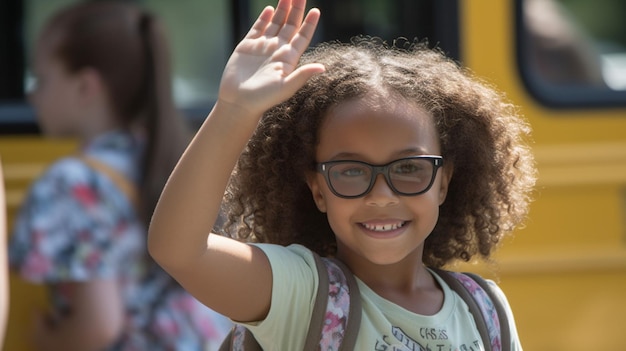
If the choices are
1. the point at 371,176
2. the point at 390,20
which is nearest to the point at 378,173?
the point at 371,176

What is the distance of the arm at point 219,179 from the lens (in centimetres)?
174

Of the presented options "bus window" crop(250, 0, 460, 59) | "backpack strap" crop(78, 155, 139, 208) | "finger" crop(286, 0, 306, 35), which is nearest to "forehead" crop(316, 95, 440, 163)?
"finger" crop(286, 0, 306, 35)

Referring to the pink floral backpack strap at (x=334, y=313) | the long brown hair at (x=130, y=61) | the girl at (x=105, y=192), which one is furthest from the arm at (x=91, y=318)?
the pink floral backpack strap at (x=334, y=313)

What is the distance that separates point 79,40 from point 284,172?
1.55m

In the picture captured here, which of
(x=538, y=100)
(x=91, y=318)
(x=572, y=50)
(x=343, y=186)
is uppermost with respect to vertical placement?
(x=343, y=186)

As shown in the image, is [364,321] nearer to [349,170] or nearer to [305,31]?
[349,170]

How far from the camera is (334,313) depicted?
6.21ft

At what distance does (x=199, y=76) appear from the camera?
392cm

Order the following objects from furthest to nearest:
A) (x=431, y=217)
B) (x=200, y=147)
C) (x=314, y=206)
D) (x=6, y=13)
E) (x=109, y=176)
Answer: (x=6, y=13), (x=109, y=176), (x=314, y=206), (x=431, y=217), (x=200, y=147)

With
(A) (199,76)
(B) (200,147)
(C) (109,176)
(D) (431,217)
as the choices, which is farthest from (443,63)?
(A) (199,76)

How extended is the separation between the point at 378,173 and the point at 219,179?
0.97ft

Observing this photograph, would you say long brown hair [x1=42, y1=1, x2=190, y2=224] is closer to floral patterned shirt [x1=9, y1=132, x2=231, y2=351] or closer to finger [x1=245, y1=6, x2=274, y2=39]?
floral patterned shirt [x1=9, y1=132, x2=231, y2=351]

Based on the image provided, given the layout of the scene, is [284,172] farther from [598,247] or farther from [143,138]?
[598,247]

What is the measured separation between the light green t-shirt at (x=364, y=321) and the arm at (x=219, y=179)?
0.07 metres
